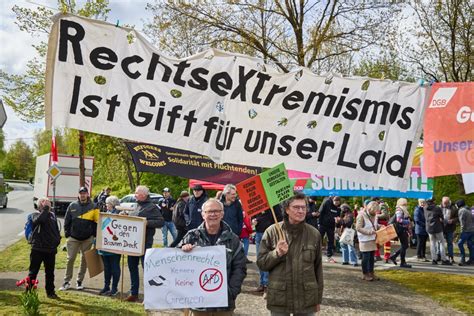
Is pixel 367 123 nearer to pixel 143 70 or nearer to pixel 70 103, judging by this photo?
pixel 143 70

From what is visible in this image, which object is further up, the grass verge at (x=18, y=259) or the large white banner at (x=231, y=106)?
the large white banner at (x=231, y=106)

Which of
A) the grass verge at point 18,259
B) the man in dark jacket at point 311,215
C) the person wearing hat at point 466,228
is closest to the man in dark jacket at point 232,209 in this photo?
the man in dark jacket at point 311,215

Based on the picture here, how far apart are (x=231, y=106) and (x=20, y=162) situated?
11015 centimetres

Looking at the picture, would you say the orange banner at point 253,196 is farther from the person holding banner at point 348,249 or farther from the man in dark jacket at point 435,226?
the man in dark jacket at point 435,226

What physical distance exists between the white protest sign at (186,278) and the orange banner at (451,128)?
2.98 m

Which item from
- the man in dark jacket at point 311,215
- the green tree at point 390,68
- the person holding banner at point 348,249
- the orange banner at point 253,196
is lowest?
the person holding banner at point 348,249

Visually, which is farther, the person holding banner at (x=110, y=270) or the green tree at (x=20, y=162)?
the green tree at (x=20, y=162)

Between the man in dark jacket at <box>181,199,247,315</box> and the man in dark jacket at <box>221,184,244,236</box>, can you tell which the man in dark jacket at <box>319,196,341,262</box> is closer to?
the man in dark jacket at <box>221,184,244,236</box>

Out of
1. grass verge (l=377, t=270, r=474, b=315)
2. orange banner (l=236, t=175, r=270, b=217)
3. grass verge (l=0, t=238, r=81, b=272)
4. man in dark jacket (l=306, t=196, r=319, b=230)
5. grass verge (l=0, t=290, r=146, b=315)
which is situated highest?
orange banner (l=236, t=175, r=270, b=217)

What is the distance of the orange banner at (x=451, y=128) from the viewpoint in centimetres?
560

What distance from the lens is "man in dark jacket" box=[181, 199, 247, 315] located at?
4508 millimetres

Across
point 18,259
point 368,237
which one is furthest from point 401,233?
point 18,259

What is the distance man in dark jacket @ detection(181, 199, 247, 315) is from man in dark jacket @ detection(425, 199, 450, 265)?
33.5 feet

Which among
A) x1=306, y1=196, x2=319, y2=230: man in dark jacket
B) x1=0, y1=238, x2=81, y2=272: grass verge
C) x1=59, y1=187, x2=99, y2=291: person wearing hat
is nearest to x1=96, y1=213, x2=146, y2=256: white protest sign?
x1=59, y1=187, x2=99, y2=291: person wearing hat
